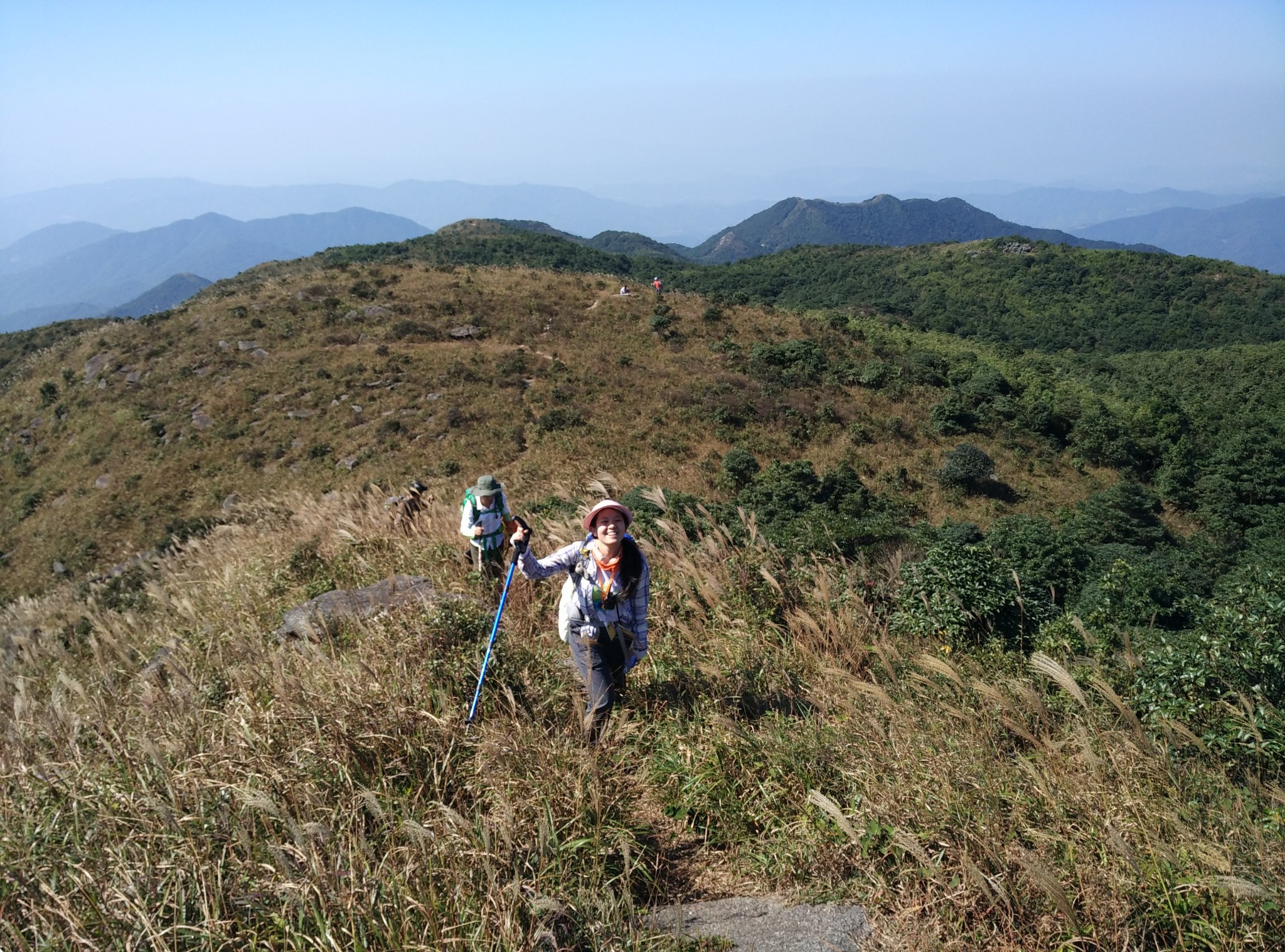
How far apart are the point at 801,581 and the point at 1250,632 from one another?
2622 mm

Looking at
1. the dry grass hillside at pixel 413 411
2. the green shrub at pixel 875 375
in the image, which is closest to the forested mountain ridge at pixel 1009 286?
Answer: the dry grass hillside at pixel 413 411

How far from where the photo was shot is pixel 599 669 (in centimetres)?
355

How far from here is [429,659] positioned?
11.7ft

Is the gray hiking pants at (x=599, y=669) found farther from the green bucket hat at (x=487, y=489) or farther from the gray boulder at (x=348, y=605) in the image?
the green bucket hat at (x=487, y=489)

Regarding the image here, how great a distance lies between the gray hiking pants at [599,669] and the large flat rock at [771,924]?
1035 mm

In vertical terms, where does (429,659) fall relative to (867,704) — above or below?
above

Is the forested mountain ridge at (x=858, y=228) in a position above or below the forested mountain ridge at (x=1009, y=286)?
above

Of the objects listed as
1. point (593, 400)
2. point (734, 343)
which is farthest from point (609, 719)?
point (734, 343)

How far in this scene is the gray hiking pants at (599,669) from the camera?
138 inches

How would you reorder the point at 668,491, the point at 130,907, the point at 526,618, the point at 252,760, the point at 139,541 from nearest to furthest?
the point at 130,907, the point at 252,760, the point at 526,618, the point at 668,491, the point at 139,541

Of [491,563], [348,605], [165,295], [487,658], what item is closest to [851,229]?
[165,295]

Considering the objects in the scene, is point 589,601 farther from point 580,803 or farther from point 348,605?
point 348,605

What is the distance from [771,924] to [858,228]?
202863 millimetres

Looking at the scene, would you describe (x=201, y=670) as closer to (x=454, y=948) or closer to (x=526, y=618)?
(x=526, y=618)
